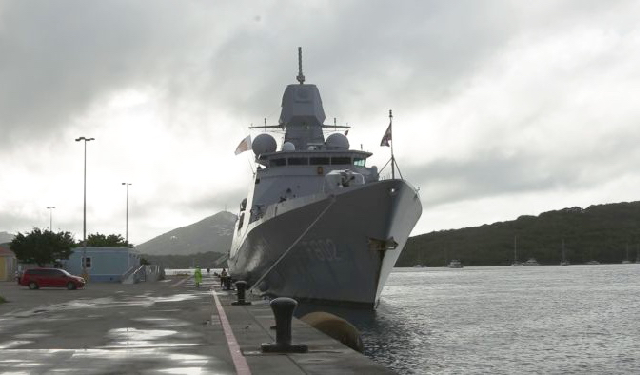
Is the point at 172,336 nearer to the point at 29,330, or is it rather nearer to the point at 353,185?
the point at 29,330

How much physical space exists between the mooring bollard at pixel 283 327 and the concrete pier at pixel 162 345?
249 mm

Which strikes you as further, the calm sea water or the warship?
the warship

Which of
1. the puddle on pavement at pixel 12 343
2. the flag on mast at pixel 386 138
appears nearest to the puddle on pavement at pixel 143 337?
the puddle on pavement at pixel 12 343

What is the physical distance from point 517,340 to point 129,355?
707 inches

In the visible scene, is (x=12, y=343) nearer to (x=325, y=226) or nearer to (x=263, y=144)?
(x=325, y=226)

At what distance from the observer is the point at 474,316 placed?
1518 inches

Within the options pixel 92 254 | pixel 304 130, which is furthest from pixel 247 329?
pixel 92 254

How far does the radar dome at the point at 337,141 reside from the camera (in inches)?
1813

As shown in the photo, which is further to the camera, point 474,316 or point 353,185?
point 474,316

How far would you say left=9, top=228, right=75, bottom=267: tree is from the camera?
237 feet

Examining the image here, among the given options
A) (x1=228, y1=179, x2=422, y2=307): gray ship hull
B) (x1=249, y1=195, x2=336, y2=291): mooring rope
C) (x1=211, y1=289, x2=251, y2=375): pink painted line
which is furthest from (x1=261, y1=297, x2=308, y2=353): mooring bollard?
(x1=249, y1=195, x2=336, y2=291): mooring rope

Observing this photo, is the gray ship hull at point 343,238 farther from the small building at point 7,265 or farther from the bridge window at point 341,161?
the small building at point 7,265

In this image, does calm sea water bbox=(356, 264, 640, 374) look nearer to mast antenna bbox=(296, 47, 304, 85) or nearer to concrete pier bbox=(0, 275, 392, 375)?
concrete pier bbox=(0, 275, 392, 375)

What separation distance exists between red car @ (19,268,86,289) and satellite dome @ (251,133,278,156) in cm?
1560
